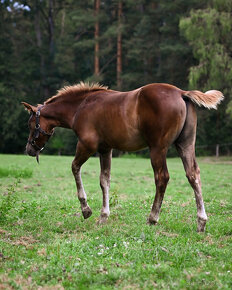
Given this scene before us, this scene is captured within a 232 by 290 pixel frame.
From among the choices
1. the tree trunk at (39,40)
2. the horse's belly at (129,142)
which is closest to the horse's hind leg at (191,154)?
the horse's belly at (129,142)

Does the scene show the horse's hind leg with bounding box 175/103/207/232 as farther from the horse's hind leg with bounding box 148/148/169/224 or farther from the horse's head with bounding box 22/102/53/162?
the horse's head with bounding box 22/102/53/162

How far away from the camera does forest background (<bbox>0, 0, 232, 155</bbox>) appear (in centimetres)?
2831

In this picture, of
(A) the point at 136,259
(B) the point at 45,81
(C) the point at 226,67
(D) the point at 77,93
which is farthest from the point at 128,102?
(B) the point at 45,81

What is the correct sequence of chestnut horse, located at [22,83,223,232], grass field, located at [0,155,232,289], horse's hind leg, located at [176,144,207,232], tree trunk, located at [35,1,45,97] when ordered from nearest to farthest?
grass field, located at [0,155,232,289] < chestnut horse, located at [22,83,223,232] < horse's hind leg, located at [176,144,207,232] < tree trunk, located at [35,1,45,97]

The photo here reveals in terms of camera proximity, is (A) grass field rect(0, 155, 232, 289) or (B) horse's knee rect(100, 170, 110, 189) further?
(B) horse's knee rect(100, 170, 110, 189)

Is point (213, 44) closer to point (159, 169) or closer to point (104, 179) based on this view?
point (104, 179)

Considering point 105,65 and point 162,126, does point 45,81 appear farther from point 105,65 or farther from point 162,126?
point 162,126

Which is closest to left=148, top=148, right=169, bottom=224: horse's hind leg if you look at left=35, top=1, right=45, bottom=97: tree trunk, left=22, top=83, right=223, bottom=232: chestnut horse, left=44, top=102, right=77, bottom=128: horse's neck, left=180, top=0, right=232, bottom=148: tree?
left=22, top=83, right=223, bottom=232: chestnut horse

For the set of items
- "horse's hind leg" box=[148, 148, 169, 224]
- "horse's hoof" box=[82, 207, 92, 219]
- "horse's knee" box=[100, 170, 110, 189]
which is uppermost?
"horse's hind leg" box=[148, 148, 169, 224]

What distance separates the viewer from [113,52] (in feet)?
134

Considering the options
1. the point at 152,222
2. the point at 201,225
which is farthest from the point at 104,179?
the point at 201,225

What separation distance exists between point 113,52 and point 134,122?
3614cm

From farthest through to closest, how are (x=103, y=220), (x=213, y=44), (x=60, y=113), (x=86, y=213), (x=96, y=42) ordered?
(x=96, y=42) → (x=213, y=44) → (x=60, y=113) → (x=86, y=213) → (x=103, y=220)

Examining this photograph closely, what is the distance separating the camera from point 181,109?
5.77 meters
